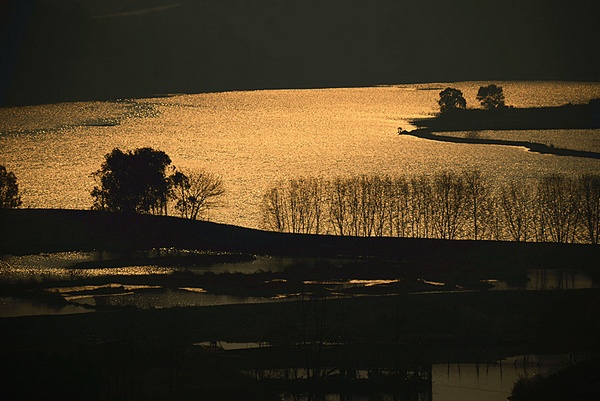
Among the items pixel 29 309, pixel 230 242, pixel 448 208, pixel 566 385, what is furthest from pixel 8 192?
pixel 566 385

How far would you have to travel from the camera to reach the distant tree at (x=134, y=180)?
68312 millimetres

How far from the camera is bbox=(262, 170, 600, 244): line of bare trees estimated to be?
63875mm

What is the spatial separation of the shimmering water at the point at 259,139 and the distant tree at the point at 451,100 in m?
4.74

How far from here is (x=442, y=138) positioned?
121 metres

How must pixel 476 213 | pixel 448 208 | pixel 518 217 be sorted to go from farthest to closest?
pixel 476 213
pixel 448 208
pixel 518 217

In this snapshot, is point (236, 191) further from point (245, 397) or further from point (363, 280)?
point (245, 397)

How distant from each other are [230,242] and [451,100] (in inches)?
2631

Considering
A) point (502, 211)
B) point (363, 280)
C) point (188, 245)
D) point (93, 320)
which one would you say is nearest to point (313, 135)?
point (502, 211)

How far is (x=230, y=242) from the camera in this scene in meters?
63.6

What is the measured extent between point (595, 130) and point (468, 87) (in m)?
58.1

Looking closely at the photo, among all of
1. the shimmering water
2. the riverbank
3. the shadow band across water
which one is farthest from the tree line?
the shimmering water

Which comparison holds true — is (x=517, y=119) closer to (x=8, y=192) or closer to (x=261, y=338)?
(x=8, y=192)

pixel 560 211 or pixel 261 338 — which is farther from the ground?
pixel 560 211

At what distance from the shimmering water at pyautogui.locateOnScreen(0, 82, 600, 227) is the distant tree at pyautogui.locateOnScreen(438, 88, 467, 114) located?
4.74 m
